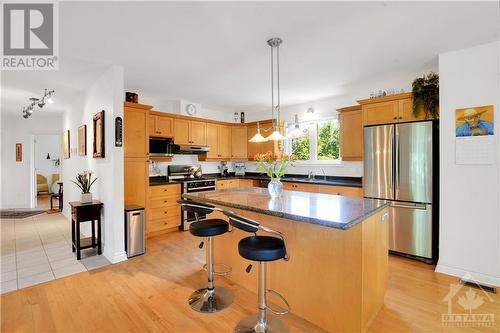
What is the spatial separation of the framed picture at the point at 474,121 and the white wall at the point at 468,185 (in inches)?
1.9

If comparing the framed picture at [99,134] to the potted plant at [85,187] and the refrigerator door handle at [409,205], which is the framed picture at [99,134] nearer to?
the potted plant at [85,187]

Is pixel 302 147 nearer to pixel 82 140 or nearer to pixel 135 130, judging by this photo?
pixel 135 130

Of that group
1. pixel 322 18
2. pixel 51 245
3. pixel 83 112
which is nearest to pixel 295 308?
pixel 322 18

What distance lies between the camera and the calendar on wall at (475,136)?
2721 millimetres

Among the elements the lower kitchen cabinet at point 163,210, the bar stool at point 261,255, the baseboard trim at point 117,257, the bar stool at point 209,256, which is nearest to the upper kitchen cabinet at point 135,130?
the lower kitchen cabinet at point 163,210

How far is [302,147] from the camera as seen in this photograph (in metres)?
5.49

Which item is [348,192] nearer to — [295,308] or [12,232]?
[295,308]

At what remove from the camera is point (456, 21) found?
2.33 metres

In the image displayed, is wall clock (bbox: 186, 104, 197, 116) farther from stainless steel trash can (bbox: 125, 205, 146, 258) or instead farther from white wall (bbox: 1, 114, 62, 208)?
white wall (bbox: 1, 114, 62, 208)

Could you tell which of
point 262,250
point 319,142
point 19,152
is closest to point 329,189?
point 319,142

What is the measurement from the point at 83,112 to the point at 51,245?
247cm

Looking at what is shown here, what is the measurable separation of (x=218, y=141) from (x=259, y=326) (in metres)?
4.45

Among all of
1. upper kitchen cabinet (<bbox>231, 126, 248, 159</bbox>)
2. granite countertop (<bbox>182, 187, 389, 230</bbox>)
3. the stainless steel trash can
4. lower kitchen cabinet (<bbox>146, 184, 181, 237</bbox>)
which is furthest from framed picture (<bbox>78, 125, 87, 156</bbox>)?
granite countertop (<bbox>182, 187, 389, 230</bbox>)

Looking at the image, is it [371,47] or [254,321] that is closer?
[254,321]
